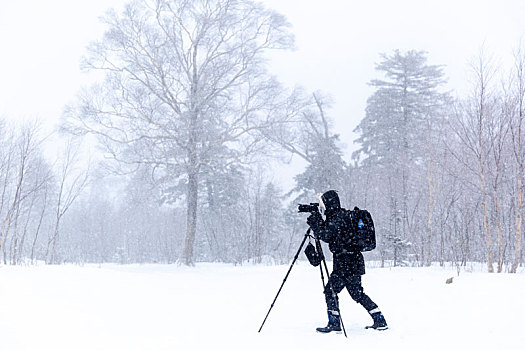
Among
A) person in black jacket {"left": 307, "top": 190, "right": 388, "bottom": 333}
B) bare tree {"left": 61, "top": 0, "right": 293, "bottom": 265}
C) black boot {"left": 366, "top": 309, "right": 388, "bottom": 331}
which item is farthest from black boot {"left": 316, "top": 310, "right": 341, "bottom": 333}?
bare tree {"left": 61, "top": 0, "right": 293, "bottom": 265}

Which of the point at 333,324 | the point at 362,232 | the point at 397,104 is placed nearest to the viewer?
the point at 362,232

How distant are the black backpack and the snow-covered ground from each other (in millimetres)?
1007

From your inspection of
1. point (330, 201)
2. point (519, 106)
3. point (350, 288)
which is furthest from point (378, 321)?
point (519, 106)

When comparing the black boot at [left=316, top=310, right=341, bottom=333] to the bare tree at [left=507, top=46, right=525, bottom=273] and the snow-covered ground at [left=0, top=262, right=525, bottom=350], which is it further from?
the bare tree at [left=507, top=46, right=525, bottom=273]

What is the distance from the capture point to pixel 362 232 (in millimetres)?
5082

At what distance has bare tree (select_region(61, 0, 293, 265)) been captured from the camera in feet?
59.2

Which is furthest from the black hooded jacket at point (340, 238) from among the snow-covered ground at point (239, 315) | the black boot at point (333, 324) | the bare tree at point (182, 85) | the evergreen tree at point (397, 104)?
the evergreen tree at point (397, 104)

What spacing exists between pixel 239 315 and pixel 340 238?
7.79 ft

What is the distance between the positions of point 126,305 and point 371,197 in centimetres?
1399

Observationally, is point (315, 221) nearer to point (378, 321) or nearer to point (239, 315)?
point (378, 321)

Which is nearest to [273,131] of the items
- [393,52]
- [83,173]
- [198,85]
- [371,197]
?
[198,85]

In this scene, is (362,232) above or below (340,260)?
above

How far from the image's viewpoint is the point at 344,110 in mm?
157500

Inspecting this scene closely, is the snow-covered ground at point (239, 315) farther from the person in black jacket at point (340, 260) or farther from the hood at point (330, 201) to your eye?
the hood at point (330, 201)
